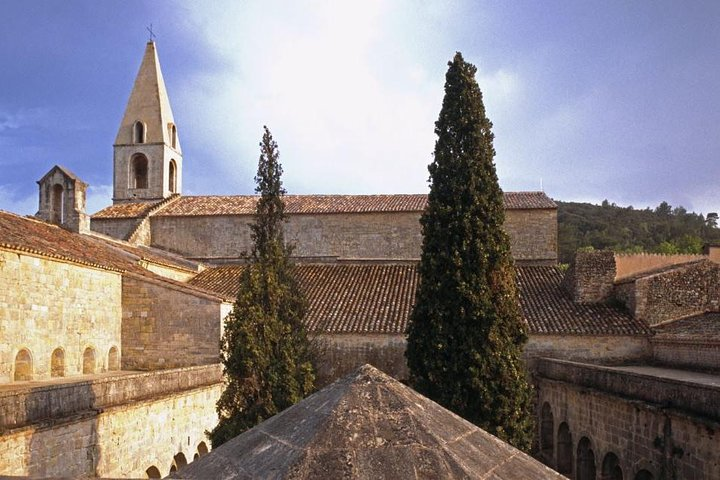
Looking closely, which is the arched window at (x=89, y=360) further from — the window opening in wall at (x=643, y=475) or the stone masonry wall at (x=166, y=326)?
the window opening in wall at (x=643, y=475)

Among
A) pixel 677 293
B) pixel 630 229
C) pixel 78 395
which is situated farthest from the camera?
pixel 630 229

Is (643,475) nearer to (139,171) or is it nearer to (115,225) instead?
(115,225)

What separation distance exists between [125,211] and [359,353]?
54.6ft

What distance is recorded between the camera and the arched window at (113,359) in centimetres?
1892

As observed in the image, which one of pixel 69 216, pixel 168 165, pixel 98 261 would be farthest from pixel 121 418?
pixel 168 165

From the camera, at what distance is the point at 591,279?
22.7 metres

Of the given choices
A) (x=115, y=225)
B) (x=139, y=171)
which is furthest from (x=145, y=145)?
(x=115, y=225)

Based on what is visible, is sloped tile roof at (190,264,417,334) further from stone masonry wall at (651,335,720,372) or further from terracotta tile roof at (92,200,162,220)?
stone masonry wall at (651,335,720,372)

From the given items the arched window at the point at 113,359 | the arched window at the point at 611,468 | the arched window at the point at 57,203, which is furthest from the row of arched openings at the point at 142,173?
the arched window at the point at 611,468

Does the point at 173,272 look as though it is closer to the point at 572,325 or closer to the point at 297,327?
the point at 297,327

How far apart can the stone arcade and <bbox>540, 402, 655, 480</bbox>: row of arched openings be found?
0.16 ft

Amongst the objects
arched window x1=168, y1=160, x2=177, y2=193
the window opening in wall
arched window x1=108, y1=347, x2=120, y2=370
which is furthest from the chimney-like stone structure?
arched window x1=168, y1=160, x2=177, y2=193

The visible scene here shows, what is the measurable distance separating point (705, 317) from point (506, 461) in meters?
20.2

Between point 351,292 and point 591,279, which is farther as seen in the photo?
point 351,292
